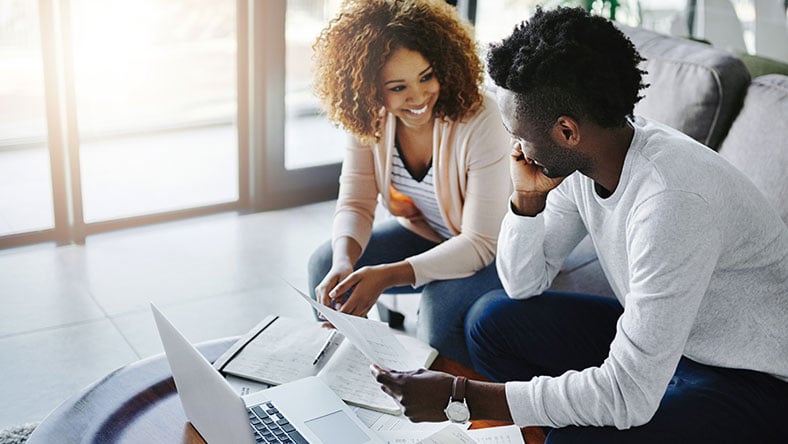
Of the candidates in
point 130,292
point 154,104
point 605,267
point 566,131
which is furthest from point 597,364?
point 154,104

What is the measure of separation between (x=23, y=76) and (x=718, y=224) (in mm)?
2722

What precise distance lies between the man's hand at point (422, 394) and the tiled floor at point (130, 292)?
114 cm

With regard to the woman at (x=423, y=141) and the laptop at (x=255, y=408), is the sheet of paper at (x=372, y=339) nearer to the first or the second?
the laptop at (x=255, y=408)

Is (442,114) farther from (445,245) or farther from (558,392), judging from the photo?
(558,392)

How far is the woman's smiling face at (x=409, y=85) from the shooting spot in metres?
1.98

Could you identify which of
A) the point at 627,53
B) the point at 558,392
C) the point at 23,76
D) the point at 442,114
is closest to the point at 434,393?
the point at 558,392

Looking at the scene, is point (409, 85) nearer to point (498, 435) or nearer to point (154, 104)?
point (498, 435)

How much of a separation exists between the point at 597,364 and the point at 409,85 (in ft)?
2.29

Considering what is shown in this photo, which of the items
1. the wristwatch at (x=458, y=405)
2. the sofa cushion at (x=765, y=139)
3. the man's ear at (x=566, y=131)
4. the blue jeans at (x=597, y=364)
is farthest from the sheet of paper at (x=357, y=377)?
the sofa cushion at (x=765, y=139)

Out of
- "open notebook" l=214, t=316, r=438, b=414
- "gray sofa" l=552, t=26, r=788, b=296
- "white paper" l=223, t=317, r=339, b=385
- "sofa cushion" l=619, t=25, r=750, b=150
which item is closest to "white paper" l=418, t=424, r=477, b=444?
"open notebook" l=214, t=316, r=438, b=414

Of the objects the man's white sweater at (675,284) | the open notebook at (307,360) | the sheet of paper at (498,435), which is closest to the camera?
the man's white sweater at (675,284)

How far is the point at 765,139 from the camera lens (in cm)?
198

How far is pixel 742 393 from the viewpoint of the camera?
58.6 inches

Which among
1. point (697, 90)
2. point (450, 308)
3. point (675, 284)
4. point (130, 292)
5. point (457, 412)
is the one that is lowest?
point (130, 292)
